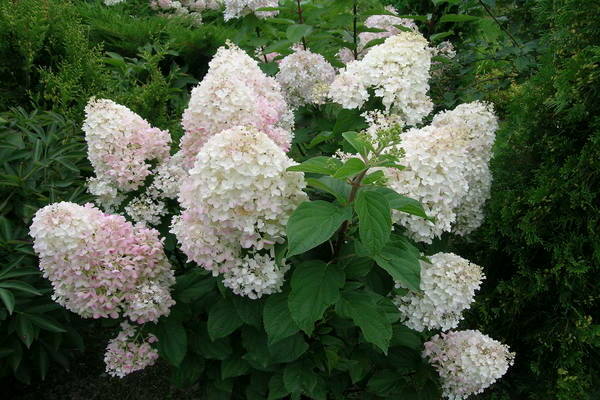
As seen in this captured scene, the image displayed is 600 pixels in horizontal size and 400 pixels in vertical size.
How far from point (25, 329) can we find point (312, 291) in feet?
4.38

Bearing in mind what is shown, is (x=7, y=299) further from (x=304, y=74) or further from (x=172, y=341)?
(x=304, y=74)

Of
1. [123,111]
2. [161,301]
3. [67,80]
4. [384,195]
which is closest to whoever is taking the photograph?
[384,195]

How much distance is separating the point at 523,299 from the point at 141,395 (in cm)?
205

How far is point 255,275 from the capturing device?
1633 mm

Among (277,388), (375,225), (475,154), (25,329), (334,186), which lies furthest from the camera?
(475,154)

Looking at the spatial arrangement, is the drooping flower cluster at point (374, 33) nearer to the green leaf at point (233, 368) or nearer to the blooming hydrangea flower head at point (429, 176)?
the blooming hydrangea flower head at point (429, 176)

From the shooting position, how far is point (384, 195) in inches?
61.0

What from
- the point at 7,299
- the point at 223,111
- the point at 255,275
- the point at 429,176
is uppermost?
the point at 223,111

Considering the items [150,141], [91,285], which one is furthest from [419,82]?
[91,285]

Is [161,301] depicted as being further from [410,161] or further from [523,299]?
[523,299]

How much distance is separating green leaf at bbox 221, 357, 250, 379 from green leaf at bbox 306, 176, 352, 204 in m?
0.78

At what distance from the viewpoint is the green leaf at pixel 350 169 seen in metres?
1.41

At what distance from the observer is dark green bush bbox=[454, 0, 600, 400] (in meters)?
2.25

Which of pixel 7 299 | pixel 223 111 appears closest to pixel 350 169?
pixel 223 111
